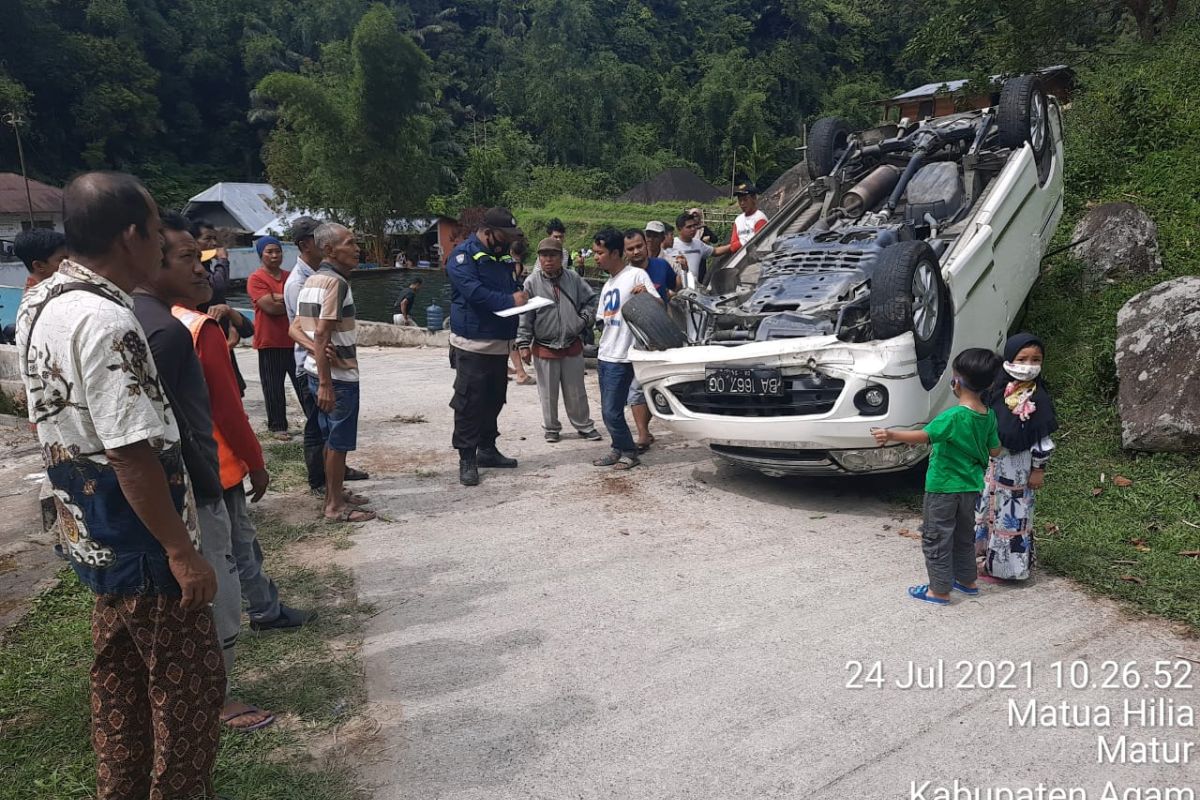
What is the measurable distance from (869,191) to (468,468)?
3.87 m

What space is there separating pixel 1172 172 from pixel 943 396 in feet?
20.9

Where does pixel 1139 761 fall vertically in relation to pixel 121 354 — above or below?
below

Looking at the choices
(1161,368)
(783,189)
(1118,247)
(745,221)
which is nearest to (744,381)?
(1161,368)

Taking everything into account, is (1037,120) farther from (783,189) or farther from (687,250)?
(783,189)

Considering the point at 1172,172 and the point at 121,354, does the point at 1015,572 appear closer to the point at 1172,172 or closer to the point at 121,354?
the point at 121,354

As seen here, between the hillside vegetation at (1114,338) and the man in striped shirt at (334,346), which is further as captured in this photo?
the man in striped shirt at (334,346)

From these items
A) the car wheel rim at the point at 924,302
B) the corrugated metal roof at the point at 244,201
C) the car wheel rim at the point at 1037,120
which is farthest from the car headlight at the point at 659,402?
the corrugated metal roof at the point at 244,201

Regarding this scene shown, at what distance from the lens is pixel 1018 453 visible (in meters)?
4.05

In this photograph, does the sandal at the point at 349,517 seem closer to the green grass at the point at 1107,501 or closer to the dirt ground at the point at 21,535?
the dirt ground at the point at 21,535

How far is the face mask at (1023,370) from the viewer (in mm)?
3996

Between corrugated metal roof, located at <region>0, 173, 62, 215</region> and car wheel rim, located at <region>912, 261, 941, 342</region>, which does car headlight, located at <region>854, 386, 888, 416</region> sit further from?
corrugated metal roof, located at <region>0, 173, 62, 215</region>

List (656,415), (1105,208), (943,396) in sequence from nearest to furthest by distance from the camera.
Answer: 1. (943,396)
2. (656,415)
3. (1105,208)

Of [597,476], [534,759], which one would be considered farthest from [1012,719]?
[597,476]

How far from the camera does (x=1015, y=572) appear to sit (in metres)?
4.10
